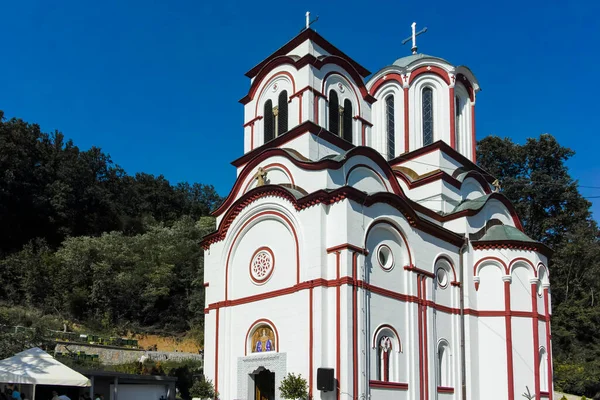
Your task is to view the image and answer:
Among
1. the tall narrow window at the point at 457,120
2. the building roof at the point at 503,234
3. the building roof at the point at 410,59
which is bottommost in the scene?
the building roof at the point at 503,234

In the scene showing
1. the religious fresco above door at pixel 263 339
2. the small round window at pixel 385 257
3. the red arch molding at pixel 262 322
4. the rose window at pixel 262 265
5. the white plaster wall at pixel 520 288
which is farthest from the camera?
the white plaster wall at pixel 520 288

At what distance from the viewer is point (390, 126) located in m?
27.2

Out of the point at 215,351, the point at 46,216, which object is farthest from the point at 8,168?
the point at 215,351

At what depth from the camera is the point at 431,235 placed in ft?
70.7

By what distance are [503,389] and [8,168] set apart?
34101 millimetres

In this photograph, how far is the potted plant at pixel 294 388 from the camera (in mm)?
17234

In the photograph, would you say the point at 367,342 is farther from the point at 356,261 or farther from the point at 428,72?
the point at 428,72

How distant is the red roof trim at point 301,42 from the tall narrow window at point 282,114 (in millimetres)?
1608

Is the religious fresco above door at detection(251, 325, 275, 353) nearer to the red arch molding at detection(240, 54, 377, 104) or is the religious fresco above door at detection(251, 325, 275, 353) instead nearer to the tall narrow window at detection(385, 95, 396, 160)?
the red arch molding at detection(240, 54, 377, 104)

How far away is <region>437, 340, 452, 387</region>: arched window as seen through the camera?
21047 millimetres

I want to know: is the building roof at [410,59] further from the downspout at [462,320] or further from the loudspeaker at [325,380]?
the loudspeaker at [325,380]

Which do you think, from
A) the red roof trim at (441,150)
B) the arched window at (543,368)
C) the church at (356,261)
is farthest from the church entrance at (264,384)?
the red roof trim at (441,150)

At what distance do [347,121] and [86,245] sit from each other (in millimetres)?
22348

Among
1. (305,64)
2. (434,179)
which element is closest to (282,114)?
(305,64)
